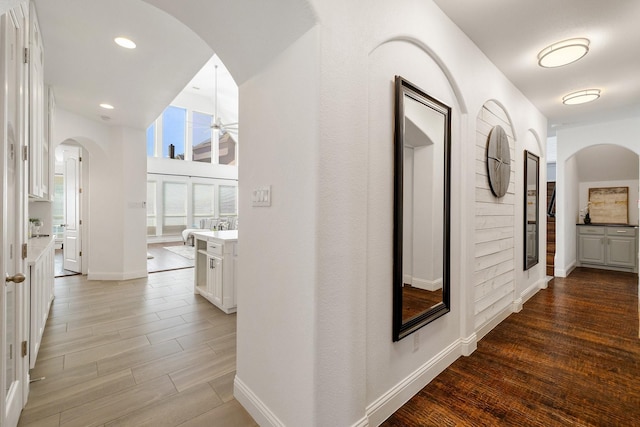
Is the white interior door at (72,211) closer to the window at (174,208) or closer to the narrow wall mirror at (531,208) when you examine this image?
the window at (174,208)

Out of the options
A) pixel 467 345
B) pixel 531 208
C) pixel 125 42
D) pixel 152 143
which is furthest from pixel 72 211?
pixel 531 208

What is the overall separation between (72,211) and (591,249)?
10.3 metres

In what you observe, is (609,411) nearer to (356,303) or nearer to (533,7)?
(356,303)

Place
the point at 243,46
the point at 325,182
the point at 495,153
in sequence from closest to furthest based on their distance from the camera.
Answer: the point at 325,182, the point at 243,46, the point at 495,153

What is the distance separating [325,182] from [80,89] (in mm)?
3955

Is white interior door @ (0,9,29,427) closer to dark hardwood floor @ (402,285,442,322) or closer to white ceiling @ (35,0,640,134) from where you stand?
white ceiling @ (35,0,640,134)

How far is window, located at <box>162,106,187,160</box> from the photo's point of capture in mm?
10398

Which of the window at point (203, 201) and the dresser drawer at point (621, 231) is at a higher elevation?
the window at point (203, 201)

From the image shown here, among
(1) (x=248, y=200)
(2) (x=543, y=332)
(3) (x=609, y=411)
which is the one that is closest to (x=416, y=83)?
(1) (x=248, y=200)

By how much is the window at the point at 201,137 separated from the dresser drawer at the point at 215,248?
838cm

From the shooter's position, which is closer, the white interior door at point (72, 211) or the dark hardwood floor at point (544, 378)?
the dark hardwood floor at point (544, 378)

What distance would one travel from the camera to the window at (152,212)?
398 inches

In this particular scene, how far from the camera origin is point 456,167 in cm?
247

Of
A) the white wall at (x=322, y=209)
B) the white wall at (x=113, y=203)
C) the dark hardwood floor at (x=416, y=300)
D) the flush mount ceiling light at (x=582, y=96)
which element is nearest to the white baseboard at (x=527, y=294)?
the dark hardwood floor at (x=416, y=300)
